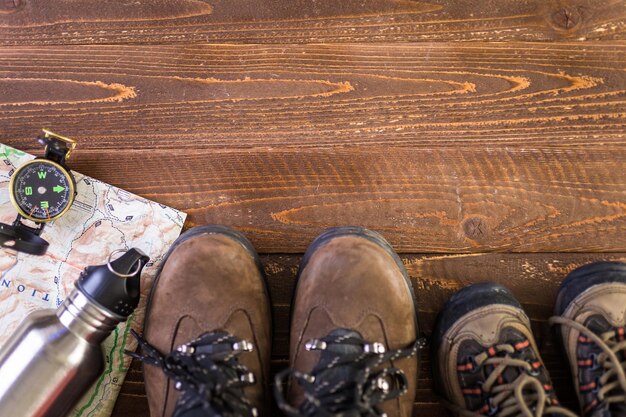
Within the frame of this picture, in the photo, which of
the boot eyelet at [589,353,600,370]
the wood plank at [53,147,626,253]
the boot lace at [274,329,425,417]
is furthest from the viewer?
the wood plank at [53,147,626,253]

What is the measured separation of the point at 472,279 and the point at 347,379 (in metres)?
0.34

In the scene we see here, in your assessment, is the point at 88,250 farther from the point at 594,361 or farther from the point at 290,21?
the point at 594,361

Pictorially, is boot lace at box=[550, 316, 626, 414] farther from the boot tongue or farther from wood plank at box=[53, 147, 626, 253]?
the boot tongue

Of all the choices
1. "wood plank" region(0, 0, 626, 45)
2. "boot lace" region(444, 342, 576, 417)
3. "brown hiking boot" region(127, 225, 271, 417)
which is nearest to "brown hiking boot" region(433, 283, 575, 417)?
"boot lace" region(444, 342, 576, 417)

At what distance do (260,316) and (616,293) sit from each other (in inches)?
25.4

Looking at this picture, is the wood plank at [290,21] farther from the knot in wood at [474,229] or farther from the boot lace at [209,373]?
the boot lace at [209,373]

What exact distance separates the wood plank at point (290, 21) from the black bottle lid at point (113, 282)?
492 millimetres

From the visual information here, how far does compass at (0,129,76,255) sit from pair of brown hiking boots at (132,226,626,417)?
0.23m

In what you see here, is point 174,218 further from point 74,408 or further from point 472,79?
point 472,79

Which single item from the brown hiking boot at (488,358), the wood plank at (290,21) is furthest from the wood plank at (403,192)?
the wood plank at (290,21)

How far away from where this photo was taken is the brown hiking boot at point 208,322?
935 millimetres

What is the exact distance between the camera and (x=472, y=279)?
1082 millimetres

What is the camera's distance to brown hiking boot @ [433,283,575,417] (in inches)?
37.6

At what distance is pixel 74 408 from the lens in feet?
3.22
